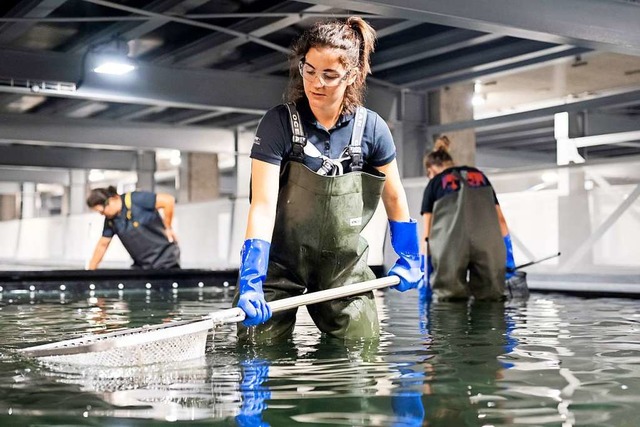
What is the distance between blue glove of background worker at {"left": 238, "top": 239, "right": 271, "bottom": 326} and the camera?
11.2ft

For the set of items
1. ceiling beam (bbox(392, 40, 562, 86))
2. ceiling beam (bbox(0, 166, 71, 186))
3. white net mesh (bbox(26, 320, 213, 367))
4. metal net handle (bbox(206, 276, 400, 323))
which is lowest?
white net mesh (bbox(26, 320, 213, 367))

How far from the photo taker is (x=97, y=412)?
96.7 inches

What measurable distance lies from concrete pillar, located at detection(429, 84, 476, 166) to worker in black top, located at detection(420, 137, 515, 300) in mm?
5327

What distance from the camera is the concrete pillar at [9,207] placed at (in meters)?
34.0

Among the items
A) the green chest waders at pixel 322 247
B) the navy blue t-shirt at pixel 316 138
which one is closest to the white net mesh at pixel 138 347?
the green chest waders at pixel 322 247

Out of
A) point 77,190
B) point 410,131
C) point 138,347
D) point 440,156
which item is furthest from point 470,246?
point 77,190

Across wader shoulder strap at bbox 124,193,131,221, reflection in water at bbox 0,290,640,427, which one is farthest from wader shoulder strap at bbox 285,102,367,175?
wader shoulder strap at bbox 124,193,131,221

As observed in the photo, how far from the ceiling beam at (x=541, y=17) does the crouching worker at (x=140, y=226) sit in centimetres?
376

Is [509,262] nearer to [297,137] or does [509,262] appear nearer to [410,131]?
[297,137]

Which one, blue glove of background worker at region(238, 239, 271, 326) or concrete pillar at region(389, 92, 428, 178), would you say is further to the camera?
concrete pillar at region(389, 92, 428, 178)

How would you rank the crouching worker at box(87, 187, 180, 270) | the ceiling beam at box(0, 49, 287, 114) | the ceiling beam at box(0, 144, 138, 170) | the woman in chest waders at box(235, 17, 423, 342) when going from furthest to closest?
the ceiling beam at box(0, 144, 138, 170) < the ceiling beam at box(0, 49, 287, 114) < the crouching worker at box(87, 187, 180, 270) < the woman in chest waders at box(235, 17, 423, 342)

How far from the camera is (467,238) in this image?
7.62 m

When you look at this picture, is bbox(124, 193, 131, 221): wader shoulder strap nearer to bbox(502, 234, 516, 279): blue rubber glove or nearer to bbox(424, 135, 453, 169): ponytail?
bbox(424, 135, 453, 169): ponytail

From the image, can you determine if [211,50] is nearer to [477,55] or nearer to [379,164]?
[477,55]
